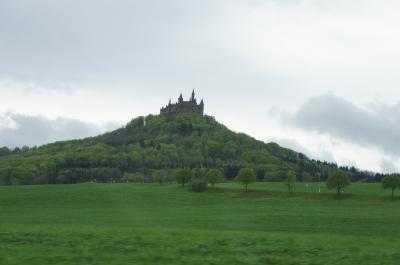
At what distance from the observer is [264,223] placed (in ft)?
145

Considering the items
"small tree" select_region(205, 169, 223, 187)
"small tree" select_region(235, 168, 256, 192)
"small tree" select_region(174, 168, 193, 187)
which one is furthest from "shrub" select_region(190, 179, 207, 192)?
"small tree" select_region(235, 168, 256, 192)

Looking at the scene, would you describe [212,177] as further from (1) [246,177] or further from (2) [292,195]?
(2) [292,195]

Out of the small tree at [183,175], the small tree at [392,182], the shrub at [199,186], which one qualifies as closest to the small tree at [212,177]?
the shrub at [199,186]

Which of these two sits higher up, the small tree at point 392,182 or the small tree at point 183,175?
the small tree at point 183,175

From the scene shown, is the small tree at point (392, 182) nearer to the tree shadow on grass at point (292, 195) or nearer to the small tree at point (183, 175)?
the tree shadow on grass at point (292, 195)

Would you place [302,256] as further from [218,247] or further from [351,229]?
[351,229]

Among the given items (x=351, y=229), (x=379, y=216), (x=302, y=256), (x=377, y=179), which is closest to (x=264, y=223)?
(x=351, y=229)

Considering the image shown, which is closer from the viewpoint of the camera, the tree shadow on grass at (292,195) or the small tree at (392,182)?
the tree shadow on grass at (292,195)

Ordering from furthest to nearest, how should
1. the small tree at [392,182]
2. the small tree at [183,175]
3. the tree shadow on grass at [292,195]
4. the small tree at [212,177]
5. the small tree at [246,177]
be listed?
the small tree at [183,175] < the small tree at [212,177] < the small tree at [246,177] < the small tree at [392,182] < the tree shadow on grass at [292,195]

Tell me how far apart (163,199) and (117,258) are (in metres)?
71.9

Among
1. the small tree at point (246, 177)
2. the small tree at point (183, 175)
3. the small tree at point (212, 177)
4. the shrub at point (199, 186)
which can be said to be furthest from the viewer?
the small tree at point (183, 175)

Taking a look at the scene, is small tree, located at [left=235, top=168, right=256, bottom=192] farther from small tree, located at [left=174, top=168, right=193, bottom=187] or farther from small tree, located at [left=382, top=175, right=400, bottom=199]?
small tree, located at [left=382, top=175, right=400, bottom=199]

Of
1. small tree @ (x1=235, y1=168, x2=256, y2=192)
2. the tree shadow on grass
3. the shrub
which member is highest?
small tree @ (x1=235, y1=168, x2=256, y2=192)

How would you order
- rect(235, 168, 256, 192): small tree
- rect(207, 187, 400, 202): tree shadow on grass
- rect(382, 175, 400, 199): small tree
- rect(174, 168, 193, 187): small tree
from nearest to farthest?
1. rect(207, 187, 400, 202): tree shadow on grass
2. rect(382, 175, 400, 199): small tree
3. rect(235, 168, 256, 192): small tree
4. rect(174, 168, 193, 187): small tree
